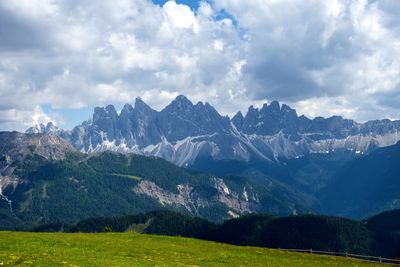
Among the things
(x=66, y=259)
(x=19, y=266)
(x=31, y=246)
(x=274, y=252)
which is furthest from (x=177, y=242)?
(x=19, y=266)

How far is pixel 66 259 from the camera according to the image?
55250mm

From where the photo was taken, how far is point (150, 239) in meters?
96.7

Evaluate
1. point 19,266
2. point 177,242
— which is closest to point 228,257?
point 177,242

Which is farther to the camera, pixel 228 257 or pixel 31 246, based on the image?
pixel 228 257

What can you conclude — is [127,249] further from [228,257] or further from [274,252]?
[274,252]

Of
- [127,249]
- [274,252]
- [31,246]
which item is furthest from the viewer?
[274,252]

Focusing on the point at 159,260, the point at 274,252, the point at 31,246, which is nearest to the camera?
the point at 159,260

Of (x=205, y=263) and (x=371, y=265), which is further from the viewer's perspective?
(x=371, y=265)

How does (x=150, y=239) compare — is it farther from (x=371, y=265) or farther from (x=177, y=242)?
(x=371, y=265)

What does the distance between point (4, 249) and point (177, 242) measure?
39.7 metres

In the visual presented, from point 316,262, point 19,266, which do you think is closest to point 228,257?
point 316,262

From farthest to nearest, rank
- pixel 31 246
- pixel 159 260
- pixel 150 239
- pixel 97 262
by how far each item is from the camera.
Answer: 1. pixel 150 239
2. pixel 31 246
3. pixel 159 260
4. pixel 97 262

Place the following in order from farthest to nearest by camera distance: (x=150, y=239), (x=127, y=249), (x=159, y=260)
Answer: (x=150, y=239) → (x=127, y=249) → (x=159, y=260)

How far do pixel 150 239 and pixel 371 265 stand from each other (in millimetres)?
40899
